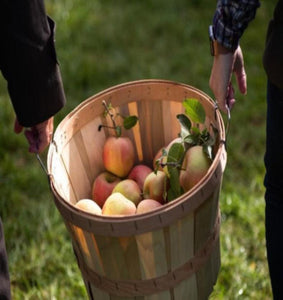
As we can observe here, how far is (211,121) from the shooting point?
1661mm

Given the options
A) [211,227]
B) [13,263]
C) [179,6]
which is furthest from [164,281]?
[179,6]

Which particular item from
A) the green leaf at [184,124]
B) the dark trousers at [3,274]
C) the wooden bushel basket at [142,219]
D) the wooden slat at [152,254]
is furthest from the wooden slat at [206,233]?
the dark trousers at [3,274]

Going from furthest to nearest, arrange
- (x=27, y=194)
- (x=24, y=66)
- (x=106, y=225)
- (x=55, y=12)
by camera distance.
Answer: (x=55, y=12) → (x=27, y=194) → (x=24, y=66) → (x=106, y=225)

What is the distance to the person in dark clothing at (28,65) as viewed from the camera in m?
1.41

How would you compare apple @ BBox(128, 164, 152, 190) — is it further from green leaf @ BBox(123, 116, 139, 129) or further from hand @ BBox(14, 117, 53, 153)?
hand @ BBox(14, 117, 53, 153)

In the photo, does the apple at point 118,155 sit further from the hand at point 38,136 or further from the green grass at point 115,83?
the green grass at point 115,83

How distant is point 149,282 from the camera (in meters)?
1.50

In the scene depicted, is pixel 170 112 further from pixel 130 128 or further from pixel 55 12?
pixel 55 12

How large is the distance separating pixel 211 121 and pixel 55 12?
230cm

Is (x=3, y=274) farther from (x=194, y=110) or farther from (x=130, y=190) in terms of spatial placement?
(x=194, y=110)

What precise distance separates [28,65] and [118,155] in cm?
46

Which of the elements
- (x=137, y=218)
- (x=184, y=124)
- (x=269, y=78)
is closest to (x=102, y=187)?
(x=184, y=124)

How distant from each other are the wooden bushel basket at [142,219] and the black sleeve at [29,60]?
0.11 meters

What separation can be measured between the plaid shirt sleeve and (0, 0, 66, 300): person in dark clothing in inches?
16.7
